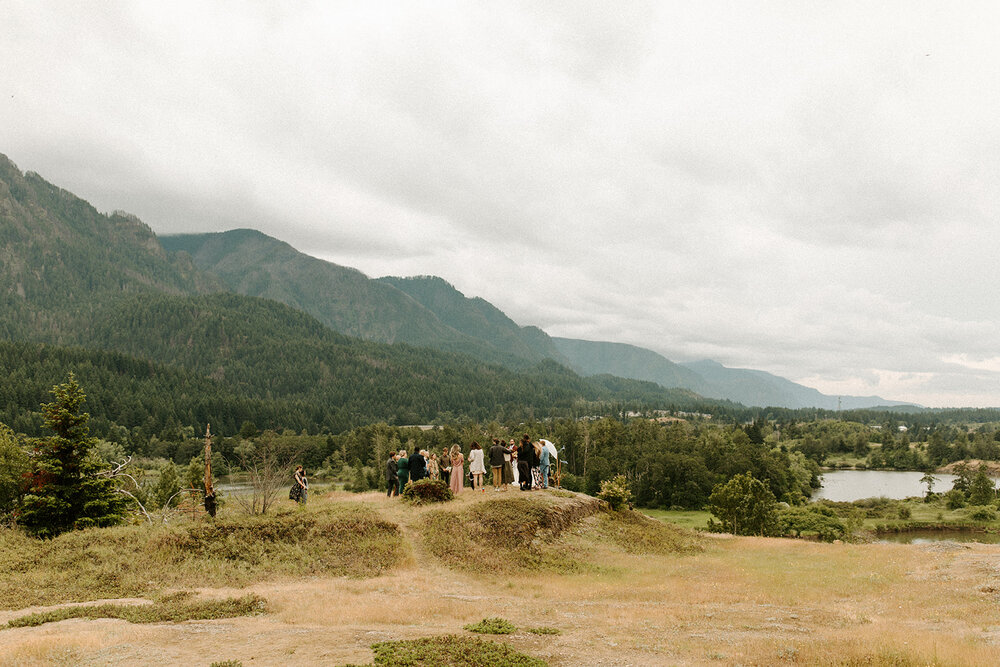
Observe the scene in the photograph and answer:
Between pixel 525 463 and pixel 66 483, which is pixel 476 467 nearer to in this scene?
pixel 525 463

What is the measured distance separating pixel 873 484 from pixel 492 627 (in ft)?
593

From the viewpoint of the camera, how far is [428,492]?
3216 cm

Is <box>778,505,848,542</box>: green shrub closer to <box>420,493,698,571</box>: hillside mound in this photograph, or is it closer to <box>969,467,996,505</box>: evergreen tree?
<box>969,467,996,505</box>: evergreen tree

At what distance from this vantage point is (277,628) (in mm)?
15969

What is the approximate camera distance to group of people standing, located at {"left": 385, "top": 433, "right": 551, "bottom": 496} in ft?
111

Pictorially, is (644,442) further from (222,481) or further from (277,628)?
(277,628)

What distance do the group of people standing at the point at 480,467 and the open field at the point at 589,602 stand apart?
6.30 ft

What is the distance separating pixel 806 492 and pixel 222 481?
466 ft

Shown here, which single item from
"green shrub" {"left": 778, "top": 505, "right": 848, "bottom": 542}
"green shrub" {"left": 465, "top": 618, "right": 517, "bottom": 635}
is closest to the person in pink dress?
"green shrub" {"left": 465, "top": 618, "right": 517, "bottom": 635}

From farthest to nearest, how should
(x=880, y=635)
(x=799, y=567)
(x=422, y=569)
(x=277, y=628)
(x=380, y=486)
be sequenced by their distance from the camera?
1. (x=380, y=486)
2. (x=799, y=567)
3. (x=422, y=569)
4. (x=277, y=628)
5. (x=880, y=635)

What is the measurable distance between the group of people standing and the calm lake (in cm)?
11837

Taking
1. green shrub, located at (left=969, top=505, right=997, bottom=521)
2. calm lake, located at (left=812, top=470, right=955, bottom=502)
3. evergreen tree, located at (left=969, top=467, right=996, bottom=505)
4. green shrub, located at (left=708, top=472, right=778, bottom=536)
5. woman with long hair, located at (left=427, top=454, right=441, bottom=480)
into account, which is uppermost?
woman with long hair, located at (left=427, top=454, right=441, bottom=480)

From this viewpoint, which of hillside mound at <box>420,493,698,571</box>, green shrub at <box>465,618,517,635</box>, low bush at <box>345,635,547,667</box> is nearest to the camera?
low bush at <box>345,635,547,667</box>

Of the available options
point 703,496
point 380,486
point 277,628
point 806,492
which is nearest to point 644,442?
point 703,496
